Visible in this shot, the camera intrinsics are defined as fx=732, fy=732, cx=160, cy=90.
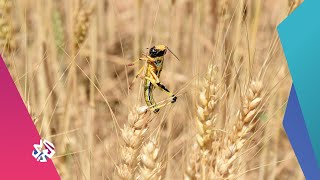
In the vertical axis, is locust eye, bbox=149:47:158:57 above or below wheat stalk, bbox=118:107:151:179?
above

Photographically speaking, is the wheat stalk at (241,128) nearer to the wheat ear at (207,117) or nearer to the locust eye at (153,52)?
the wheat ear at (207,117)

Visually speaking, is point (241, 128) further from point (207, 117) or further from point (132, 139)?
point (132, 139)

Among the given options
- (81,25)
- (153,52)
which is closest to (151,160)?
(153,52)

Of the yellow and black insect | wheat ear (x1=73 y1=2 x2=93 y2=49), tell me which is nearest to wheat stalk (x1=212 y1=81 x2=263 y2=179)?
the yellow and black insect

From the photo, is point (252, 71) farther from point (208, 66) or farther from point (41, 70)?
point (41, 70)

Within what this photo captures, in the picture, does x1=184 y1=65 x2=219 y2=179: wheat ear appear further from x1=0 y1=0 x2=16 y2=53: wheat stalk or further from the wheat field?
x1=0 y1=0 x2=16 y2=53: wheat stalk

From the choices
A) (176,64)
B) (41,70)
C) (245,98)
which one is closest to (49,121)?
(41,70)

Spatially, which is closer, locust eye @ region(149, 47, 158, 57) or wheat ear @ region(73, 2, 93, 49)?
locust eye @ region(149, 47, 158, 57)
